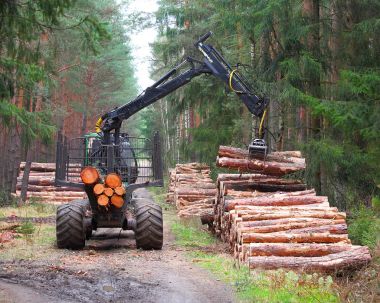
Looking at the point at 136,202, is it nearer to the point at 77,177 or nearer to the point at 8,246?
the point at 77,177

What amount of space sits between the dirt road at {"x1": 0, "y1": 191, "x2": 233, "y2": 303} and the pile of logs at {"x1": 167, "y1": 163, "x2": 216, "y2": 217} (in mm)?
7064

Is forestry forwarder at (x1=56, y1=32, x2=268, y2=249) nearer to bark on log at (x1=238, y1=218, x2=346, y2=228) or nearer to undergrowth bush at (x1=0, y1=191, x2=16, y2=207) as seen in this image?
bark on log at (x1=238, y1=218, x2=346, y2=228)

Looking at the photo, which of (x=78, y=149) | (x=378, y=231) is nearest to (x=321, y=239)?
(x=378, y=231)

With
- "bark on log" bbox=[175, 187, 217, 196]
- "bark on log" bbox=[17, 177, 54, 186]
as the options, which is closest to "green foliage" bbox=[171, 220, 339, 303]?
"bark on log" bbox=[175, 187, 217, 196]

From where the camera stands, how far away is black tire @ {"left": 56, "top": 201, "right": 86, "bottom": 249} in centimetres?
1208

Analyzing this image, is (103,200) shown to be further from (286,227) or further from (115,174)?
(286,227)

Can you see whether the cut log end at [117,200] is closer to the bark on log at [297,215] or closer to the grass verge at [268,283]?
the grass verge at [268,283]

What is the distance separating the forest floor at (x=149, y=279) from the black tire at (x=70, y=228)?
0.71 ft

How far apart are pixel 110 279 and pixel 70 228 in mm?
3401

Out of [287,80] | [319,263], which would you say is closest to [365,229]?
[319,263]

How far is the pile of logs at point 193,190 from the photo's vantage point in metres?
20.9

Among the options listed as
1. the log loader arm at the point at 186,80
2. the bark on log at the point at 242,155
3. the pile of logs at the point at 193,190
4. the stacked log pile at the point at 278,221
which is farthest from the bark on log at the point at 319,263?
the pile of logs at the point at 193,190

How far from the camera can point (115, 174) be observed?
11.9 m

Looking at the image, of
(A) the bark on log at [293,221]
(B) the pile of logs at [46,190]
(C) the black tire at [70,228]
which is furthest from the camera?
(B) the pile of logs at [46,190]
